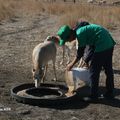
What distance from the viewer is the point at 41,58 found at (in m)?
10.5

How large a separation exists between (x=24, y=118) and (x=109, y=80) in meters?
2.16

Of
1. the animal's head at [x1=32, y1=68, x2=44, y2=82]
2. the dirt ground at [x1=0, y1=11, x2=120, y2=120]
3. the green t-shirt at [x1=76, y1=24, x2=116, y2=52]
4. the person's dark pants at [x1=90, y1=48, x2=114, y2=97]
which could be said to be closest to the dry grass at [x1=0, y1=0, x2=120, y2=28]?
the dirt ground at [x1=0, y1=11, x2=120, y2=120]

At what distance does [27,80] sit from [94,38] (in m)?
2.86

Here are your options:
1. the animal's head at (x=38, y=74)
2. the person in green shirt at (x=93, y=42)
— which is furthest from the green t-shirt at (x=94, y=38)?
the animal's head at (x=38, y=74)

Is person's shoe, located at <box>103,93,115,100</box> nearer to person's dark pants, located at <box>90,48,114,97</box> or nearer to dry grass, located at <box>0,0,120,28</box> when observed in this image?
person's dark pants, located at <box>90,48,114,97</box>

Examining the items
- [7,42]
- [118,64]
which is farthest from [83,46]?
[7,42]

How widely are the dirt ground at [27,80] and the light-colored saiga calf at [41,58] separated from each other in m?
0.68

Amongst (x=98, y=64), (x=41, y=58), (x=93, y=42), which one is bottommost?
(x=98, y=64)

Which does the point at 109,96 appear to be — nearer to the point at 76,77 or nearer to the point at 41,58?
the point at 76,77

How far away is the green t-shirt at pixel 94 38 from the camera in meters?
8.83

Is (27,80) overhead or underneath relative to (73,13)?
underneath

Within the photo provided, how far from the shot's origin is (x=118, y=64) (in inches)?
530

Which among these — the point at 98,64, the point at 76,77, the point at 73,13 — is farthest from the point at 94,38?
the point at 73,13

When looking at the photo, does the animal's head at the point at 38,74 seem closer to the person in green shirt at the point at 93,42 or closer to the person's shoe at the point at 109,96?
the person in green shirt at the point at 93,42
